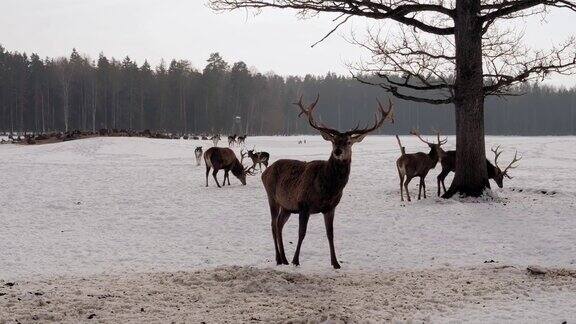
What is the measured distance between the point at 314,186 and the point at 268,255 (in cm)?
164

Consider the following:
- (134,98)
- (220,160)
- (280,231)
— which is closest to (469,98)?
(280,231)

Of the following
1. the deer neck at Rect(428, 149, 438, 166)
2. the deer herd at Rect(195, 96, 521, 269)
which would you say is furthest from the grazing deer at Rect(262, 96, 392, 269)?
the deer neck at Rect(428, 149, 438, 166)

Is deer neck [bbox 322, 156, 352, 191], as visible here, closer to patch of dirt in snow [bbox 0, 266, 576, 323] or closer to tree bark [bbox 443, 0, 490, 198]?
patch of dirt in snow [bbox 0, 266, 576, 323]

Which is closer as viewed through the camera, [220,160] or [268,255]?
[268,255]

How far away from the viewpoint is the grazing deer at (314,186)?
259 inches

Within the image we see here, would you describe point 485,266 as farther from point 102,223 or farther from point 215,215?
point 102,223

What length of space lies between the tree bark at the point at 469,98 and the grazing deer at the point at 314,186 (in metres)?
5.45

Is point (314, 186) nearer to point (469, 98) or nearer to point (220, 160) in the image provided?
point (469, 98)

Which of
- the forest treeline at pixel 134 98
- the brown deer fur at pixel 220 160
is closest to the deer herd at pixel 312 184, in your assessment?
the brown deer fur at pixel 220 160

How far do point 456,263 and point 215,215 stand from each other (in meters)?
5.70

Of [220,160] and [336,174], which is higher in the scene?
[336,174]

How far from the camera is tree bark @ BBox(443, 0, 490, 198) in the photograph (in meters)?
12.1

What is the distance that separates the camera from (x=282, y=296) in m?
5.18

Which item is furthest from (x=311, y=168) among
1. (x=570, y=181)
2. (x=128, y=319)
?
(x=570, y=181)
